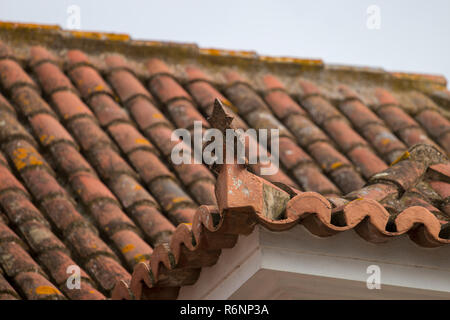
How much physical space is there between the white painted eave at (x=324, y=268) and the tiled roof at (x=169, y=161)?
4.0 inches

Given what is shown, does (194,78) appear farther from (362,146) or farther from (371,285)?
(371,285)

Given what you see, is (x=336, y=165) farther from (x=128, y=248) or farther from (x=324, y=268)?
(x=324, y=268)

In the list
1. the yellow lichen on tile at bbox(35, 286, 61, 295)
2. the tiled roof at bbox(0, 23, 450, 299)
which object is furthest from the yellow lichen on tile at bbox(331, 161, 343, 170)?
the yellow lichen on tile at bbox(35, 286, 61, 295)

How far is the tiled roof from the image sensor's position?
150 inches

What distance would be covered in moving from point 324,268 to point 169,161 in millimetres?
2809

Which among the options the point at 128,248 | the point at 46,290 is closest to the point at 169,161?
the point at 128,248

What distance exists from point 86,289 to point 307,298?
55.4 inches

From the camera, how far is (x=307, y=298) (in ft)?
13.6

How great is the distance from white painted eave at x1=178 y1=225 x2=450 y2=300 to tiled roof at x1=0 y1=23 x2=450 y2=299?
100 millimetres

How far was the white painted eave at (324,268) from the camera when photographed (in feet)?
12.6

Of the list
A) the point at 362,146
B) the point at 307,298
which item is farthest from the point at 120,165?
the point at 307,298

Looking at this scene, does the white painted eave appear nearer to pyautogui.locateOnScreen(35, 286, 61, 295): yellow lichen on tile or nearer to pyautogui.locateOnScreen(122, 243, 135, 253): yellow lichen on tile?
pyautogui.locateOnScreen(35, 286, 61, 295): yellow lichen on tile

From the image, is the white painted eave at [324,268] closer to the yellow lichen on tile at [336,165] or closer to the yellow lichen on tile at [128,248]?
the yellow lichen on tile at [128,248]

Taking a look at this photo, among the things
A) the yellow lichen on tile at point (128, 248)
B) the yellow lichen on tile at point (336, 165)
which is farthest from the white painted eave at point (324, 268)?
the yellow lichen on tile at point (336, 165)
